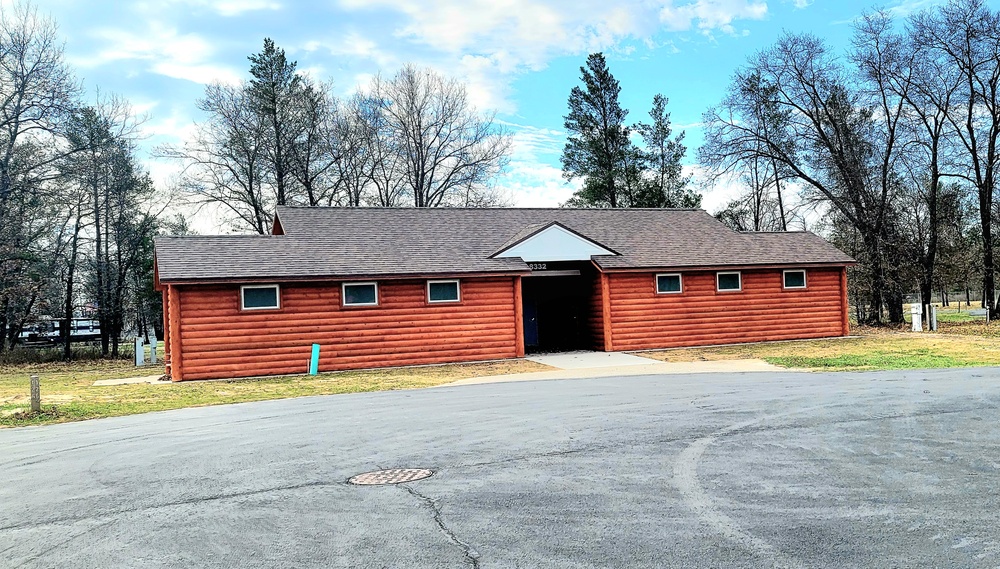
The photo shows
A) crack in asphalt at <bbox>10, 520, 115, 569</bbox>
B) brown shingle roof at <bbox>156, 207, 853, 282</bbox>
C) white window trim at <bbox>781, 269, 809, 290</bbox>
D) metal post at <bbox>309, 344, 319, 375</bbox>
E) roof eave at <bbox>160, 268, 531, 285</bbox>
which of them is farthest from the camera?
white window trim at <bbox>781, 269, 809, 290</bbox>

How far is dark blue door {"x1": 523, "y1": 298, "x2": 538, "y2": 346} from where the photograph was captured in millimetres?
24234

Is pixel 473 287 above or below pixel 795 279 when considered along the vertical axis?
above

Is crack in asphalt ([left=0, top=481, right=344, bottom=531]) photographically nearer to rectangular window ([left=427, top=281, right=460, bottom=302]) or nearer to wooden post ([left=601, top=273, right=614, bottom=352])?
rectangular window ([left=427, top=281, right=460, bottom=302])

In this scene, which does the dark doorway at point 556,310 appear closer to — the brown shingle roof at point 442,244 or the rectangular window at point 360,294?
the brown shingle roof at point 442,244

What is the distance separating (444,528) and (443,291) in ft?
47.1

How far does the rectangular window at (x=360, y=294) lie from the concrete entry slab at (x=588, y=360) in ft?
15.1

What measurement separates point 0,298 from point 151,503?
→ 24744 millimetres

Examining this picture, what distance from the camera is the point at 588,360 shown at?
18.3 meters

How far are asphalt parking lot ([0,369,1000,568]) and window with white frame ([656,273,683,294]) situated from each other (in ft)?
36.3

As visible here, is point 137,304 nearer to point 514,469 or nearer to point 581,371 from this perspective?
point 581,371

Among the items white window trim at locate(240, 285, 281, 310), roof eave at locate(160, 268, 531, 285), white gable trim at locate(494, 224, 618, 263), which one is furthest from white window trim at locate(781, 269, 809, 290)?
white window trim at locate(240, 285, 281, 310)

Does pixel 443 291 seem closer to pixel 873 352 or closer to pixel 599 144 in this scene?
pixel 873 352

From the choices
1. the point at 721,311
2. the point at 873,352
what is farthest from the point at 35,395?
the point at 873,352

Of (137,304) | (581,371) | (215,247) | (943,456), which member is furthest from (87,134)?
(943,456)
